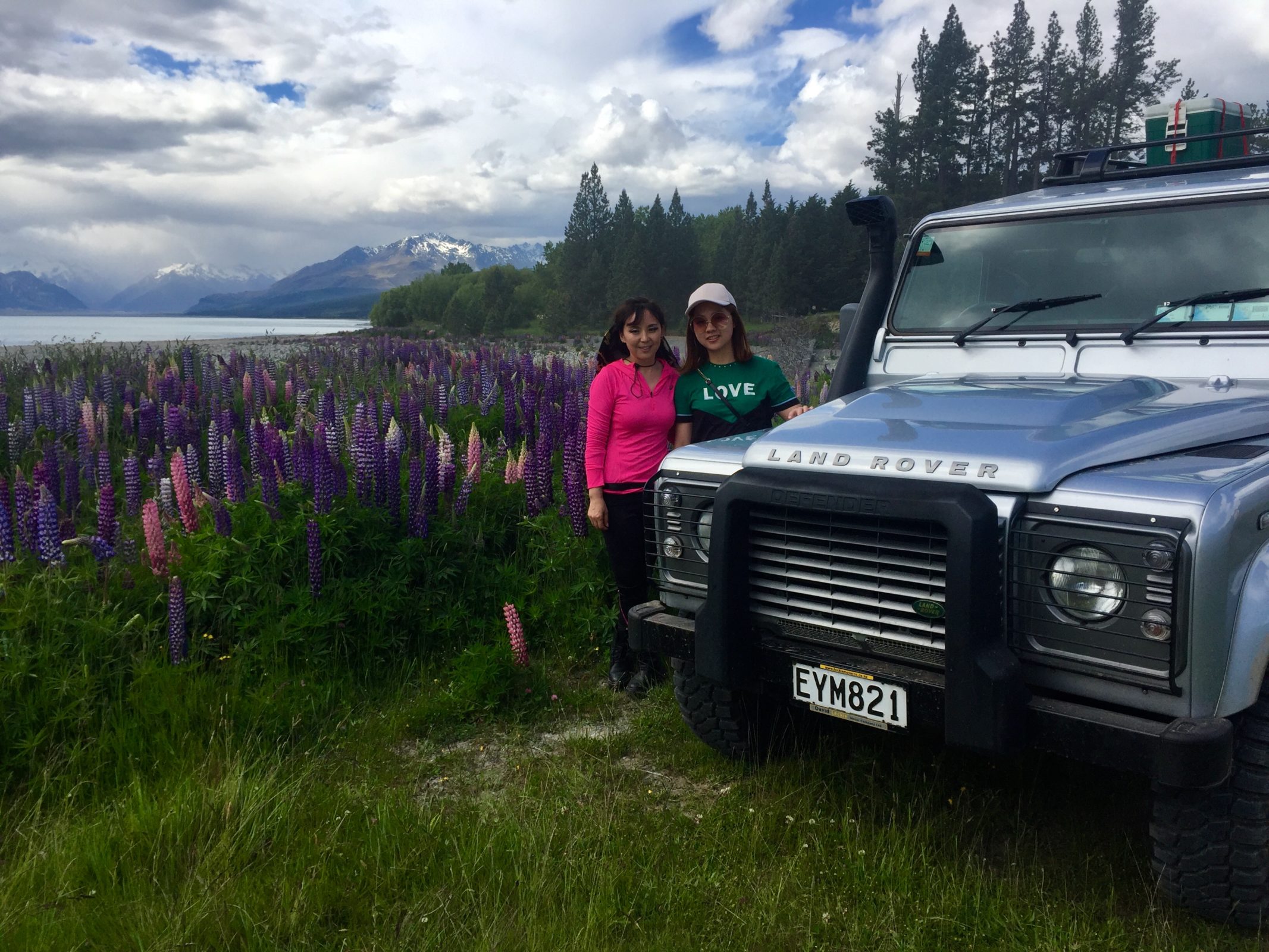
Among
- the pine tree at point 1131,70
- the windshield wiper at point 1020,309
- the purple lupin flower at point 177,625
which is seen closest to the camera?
the windshield wiper at point 1020,309

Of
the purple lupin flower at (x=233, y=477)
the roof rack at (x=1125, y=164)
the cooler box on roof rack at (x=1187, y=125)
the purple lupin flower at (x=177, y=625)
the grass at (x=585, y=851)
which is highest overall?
the cooler box on roof rack at (x=1187, y=125)

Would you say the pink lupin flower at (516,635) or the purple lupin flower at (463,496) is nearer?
the pink lupin flower at (516,635)

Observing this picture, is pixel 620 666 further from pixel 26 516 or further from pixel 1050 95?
pixel 1050 95

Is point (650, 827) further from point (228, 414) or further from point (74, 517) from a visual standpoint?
point (228, 414)

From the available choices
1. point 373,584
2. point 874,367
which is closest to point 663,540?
point 874,367

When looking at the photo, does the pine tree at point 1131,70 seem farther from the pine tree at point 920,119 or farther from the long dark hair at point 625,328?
the long dark hair at point 625,328

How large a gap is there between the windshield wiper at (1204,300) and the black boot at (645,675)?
8.83 feet

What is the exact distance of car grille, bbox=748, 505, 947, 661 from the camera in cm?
291

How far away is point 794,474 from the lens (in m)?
3.17

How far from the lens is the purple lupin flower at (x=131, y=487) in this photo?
5895 mm

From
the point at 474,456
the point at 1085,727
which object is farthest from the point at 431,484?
the point at 1085,727

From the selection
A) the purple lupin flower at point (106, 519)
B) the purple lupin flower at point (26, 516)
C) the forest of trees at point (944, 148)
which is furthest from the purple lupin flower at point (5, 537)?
the forest of trees at point (944, 148)

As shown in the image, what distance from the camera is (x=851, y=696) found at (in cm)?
313

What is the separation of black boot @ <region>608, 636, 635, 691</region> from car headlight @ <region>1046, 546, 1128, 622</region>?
2743 millimetres
